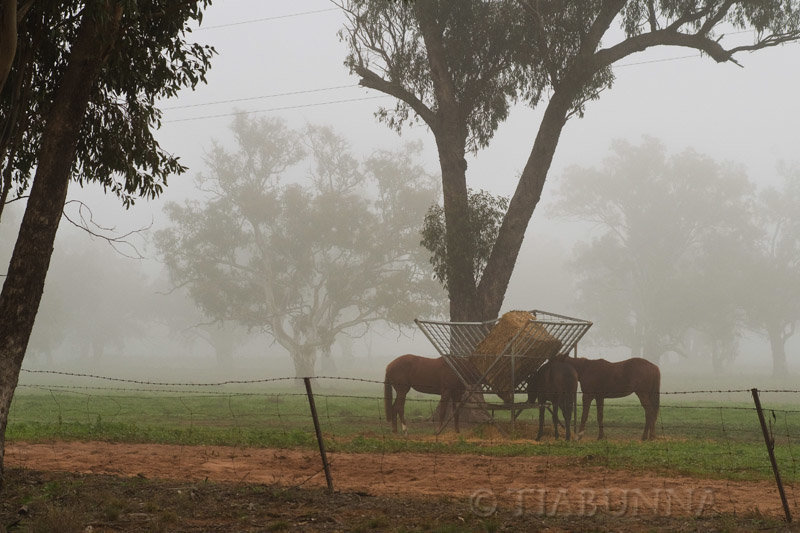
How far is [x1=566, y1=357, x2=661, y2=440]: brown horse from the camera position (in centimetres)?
1834

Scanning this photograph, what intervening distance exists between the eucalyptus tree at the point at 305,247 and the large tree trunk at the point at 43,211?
36059mm

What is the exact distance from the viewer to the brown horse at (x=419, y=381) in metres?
19.4

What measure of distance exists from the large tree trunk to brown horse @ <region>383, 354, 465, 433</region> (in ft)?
32.9

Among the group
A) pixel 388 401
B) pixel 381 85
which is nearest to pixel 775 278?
pixel 381 85

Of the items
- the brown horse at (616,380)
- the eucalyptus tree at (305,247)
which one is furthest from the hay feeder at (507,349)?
the eucalyptus tree at (305,247)

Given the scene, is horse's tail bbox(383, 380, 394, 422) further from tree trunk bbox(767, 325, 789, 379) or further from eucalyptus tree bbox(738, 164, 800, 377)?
tree trunk bbox(767, 325, 789, 379)

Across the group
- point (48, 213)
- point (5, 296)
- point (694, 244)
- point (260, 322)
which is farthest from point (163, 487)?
point (694, 244)

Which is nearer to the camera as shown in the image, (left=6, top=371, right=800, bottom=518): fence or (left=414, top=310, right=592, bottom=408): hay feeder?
(left=6, top=371, right=800, bottom=518): fence

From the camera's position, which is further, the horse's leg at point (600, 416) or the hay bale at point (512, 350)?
the horse's leg at point (600, 416)

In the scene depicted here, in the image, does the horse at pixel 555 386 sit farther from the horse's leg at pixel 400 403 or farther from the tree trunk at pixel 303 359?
the tree trunk at pixel 303 359

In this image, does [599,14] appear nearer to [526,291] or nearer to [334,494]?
[334,494]

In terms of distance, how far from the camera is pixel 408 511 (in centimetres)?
902

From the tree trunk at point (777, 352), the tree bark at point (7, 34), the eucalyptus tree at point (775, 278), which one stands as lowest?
the tree trunk at point (777, 352)

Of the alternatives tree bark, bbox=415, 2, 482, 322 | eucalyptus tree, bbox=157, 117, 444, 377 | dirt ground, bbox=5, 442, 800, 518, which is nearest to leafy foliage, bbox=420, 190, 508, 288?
tree bark, bbox=415, 2, 482, 322
